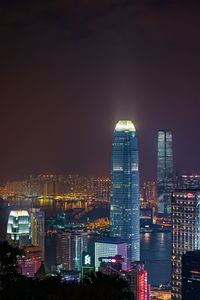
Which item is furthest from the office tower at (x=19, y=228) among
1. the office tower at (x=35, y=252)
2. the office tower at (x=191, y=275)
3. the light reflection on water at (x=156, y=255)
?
the office tower at (x=191, y=275)

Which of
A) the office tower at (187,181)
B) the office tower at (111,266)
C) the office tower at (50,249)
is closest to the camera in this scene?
the office tower at (111,266)

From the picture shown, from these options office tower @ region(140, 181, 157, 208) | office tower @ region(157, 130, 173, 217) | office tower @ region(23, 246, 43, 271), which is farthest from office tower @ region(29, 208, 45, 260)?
office tower @ region(157, 130, 173, 217)

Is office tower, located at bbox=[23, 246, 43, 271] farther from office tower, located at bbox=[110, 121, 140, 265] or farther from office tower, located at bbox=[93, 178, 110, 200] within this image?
office tower, located at bbox=[93, 178, 110, 200]

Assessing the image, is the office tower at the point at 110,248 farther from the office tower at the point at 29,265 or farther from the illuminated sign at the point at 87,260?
the office tower at the point at 29,265

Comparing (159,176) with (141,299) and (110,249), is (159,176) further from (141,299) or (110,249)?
(141,299)

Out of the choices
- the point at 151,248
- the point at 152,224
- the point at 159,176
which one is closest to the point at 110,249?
the point at 151,248

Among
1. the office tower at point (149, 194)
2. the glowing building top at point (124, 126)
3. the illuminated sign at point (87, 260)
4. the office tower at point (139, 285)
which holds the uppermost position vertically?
the glowing building top at point (124, 126)
